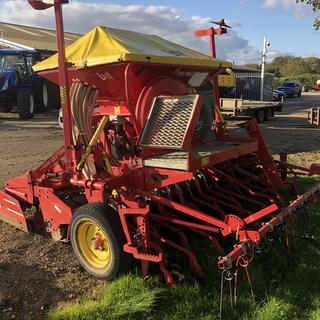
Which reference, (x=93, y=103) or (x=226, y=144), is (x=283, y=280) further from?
(x=93, y=103)

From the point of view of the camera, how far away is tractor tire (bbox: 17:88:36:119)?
48.7ft

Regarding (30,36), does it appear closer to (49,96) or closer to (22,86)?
(49,96)

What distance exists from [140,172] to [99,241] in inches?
28.3

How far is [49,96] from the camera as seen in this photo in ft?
56.7

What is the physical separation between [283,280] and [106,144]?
→ 2158mm

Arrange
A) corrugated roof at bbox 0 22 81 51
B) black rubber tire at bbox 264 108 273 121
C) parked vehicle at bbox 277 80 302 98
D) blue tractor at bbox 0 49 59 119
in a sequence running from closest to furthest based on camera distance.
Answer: blue tractor at bbox 0 49 59 119 < black rubber tire at bbox 264 108 273 121 < corrugated roof at bbox 0 22 81 51 < parked vehicle at bbox 277 80 302 98

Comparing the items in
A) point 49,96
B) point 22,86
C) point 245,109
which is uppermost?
point 22,86

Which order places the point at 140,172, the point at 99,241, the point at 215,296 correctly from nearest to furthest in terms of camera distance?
the point at 215,296
the point at 99,241
the point at 140,172

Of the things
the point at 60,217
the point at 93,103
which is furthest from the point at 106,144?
the point at 60,217

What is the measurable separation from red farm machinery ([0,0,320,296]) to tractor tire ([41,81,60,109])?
40.1ft

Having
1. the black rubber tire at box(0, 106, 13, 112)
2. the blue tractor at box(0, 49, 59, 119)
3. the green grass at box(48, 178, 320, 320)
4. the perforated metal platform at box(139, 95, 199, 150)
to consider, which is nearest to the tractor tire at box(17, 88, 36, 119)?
the blue tractor at box(0, 49, 59, 119)

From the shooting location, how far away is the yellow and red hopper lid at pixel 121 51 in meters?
4.27

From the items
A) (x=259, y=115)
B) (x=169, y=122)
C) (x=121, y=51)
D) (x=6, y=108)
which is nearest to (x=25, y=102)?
(x=6, y=108)

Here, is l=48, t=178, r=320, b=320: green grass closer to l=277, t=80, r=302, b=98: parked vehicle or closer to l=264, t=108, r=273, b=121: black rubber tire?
l=264, t=108, r=273, b=121: black rubber tire
